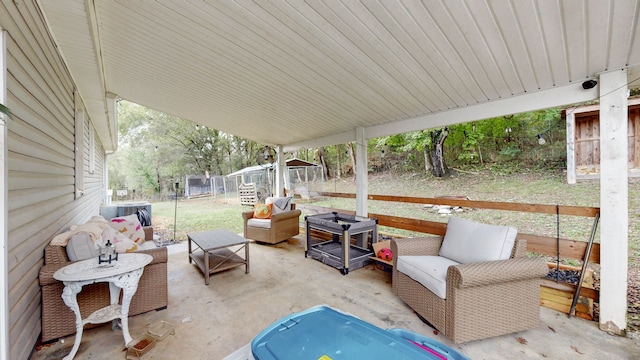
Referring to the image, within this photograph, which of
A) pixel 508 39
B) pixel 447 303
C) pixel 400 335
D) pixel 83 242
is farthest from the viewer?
pixel 83 242

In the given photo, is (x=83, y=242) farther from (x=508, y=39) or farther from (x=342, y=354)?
(x=508, y=39)

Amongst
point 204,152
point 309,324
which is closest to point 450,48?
point 309,324

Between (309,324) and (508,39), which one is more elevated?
(508,39)

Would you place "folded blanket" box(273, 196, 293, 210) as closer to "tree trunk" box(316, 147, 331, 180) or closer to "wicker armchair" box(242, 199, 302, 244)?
"wicker armchair" box(242, 199, 302, 244)

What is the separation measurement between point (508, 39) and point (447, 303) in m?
2.11

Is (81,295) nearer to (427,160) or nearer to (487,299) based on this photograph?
(487,299)

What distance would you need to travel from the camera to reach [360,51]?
87.7 inches

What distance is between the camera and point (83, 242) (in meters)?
2.27

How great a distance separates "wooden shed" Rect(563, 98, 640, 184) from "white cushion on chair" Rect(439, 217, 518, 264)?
2.60 metres

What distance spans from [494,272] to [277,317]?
1.94 metres

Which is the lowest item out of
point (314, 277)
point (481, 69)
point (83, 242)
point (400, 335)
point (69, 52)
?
point (314, 277)

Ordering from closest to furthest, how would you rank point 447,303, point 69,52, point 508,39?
point 508,39 < point 447,303 < point 69,52

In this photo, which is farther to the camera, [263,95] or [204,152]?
[204,152]

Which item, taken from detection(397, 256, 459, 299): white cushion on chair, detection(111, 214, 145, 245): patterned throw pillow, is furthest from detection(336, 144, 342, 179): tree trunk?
detection(397, 256, 459, 299): white cushion on chair
